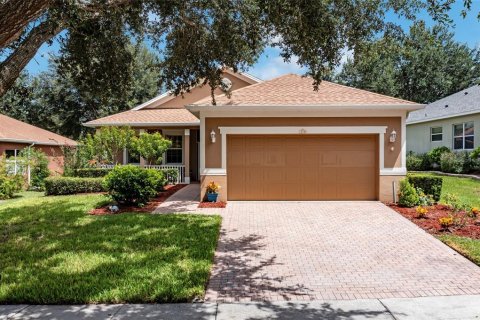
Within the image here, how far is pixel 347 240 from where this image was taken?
7.48 meters

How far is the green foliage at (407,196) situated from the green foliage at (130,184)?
7946 millimetres

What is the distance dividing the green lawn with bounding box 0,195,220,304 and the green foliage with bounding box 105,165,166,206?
1283 mm

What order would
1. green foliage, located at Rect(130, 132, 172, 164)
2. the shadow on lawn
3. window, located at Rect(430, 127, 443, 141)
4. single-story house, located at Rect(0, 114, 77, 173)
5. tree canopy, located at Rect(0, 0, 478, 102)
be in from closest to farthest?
the shadow on lawn
tree canopy, located at Rect(0, 0, 478, 102)
green foliage, located at Rect(130, 132, 172, 164)
single-story house, located at Rect(0, 114, 77, 173)
window, located at Rect(430, 127, 443, 141)

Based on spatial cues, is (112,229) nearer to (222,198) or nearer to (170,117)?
(222,198)

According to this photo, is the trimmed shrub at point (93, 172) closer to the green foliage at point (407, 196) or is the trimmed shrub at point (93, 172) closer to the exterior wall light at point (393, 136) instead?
the exterior wall light at point (393, 136)

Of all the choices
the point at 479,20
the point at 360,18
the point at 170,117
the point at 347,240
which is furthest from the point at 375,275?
the point at 170,117

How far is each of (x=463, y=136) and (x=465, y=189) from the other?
7.60 m

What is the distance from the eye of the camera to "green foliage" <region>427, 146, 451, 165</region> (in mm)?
20812

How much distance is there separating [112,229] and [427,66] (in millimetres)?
36933

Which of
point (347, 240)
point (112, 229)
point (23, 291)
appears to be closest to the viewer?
point (23, 291)

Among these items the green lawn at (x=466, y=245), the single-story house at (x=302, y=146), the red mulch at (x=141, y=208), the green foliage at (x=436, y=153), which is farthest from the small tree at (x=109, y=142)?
the green foliage at (x=436, y=153)

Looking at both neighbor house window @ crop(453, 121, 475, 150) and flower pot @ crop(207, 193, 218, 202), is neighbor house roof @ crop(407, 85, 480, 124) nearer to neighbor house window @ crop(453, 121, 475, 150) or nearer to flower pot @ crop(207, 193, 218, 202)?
neighbor house window @ crop(453, 121, 475, 150)

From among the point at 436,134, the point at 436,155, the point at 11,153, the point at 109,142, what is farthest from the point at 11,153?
the point at 436,134

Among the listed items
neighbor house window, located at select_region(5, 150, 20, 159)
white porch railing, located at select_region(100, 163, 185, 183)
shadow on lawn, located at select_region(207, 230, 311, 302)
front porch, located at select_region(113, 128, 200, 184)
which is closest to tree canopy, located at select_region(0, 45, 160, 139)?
neighbor house window, located at select_region(5, 150, 20, 159)
